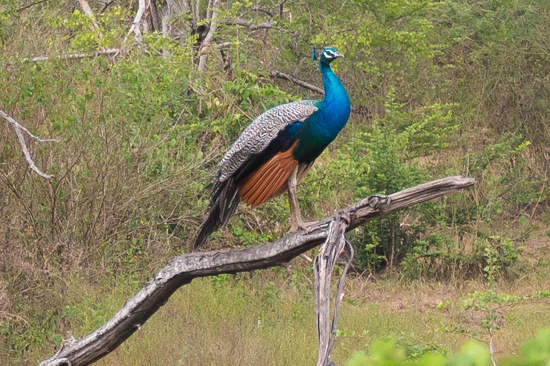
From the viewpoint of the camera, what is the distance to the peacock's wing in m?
4.40

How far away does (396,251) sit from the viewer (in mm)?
8570

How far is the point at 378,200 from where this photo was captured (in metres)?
3.57

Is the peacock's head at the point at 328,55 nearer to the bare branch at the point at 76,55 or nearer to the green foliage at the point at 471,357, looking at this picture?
the bare branch at the point at 76,55

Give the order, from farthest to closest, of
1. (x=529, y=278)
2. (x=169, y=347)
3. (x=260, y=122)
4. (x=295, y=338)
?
(x=529, y=278) → (x=295, y=338) → (x=169, y=347) → (x=260, y=122)

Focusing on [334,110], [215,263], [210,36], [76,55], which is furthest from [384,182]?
[215,263]

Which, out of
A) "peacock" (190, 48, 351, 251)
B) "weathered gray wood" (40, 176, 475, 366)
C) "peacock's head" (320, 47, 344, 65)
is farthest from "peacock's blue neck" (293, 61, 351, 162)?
"weathered gray wood" (40, 176, 475, 366)

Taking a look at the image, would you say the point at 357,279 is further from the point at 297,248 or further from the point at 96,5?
the point at 96,5

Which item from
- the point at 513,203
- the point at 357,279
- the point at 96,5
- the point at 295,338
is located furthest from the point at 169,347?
the point at 96,5

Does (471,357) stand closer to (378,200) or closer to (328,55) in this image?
(378,200)

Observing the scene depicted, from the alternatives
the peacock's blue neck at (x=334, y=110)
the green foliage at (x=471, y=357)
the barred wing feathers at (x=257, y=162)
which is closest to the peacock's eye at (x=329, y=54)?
the peacock's blue neck at (x=334, y=110)

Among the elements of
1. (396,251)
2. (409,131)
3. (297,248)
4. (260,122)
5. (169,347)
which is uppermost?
(260,122)

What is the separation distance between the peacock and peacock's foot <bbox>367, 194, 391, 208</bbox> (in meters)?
0.93

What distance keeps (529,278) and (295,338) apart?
3.47m

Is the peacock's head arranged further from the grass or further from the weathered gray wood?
the grass
